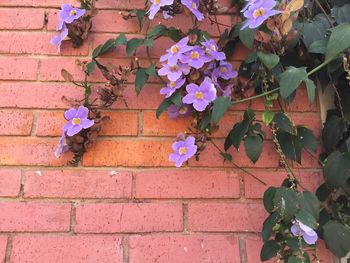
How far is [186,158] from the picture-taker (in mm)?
1295

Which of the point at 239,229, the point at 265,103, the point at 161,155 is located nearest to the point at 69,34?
the point at 161,155

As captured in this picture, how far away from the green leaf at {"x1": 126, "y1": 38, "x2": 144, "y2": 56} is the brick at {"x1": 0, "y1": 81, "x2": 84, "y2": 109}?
0.17m

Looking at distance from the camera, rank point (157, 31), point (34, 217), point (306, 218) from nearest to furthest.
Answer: point (306, 218) < point (34, 217) < point (157, 31)

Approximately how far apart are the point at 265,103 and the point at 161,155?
0.32m

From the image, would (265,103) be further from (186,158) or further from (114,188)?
(114,188)

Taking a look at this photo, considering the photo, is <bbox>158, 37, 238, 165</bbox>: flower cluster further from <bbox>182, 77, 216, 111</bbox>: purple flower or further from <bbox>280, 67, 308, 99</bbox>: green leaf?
<bbox>280, 67, 308, 99</bbox>: green leaf

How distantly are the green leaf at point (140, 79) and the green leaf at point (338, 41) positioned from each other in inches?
18.8

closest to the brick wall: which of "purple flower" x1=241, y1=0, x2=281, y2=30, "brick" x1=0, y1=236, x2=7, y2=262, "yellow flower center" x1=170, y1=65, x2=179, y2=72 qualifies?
"brick" x1=0, y1=236, x2=7, y2=262

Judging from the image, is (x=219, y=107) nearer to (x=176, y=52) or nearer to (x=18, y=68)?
(x=176, y=52)

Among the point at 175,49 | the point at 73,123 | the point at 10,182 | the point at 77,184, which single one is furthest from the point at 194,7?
the point at 10,182

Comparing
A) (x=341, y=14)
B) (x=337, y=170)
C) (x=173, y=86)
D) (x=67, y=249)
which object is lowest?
(x=67, y=249)

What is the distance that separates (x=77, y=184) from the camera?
4.34 feet

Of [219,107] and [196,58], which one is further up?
[196,58]

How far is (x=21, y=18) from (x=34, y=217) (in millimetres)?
582
